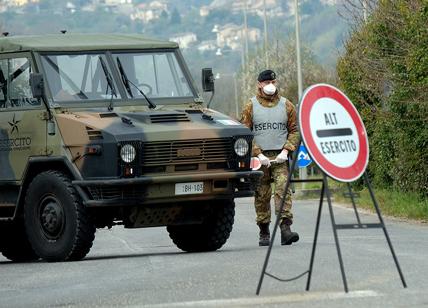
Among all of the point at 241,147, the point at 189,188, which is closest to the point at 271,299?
the point at 189,188

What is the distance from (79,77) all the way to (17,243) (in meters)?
2.28

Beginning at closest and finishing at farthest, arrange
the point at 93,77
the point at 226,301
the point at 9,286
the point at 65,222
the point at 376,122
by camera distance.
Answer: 1. the point at 226,301
2. the point at 9,286
3. the point at 65,222
4. the point at 93,77
5. the point at 376,122

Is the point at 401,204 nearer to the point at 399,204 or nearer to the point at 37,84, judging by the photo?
the point at 399,204

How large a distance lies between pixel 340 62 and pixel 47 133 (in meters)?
20.5

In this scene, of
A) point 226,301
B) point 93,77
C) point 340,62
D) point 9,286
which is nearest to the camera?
point 226,301

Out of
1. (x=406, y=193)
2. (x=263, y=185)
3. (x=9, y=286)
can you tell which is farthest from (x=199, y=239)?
(x=406, y=193)

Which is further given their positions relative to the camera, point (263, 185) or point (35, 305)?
point (263, 185)

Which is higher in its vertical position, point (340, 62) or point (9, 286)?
point (340, 62)

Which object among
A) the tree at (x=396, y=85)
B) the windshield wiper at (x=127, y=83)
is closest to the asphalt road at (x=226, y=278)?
the windshield wiper at (x=127, y=83)

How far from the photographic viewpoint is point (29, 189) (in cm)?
1839

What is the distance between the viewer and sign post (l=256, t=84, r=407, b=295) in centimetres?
1209

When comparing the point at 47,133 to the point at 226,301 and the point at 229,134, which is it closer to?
the point at 229,134

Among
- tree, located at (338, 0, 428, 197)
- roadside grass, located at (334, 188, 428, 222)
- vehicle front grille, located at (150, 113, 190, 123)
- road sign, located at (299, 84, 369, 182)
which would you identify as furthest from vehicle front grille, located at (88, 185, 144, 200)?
tree, located at (338, 0, 428, 197)

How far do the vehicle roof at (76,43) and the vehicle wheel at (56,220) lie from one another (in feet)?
5.32
